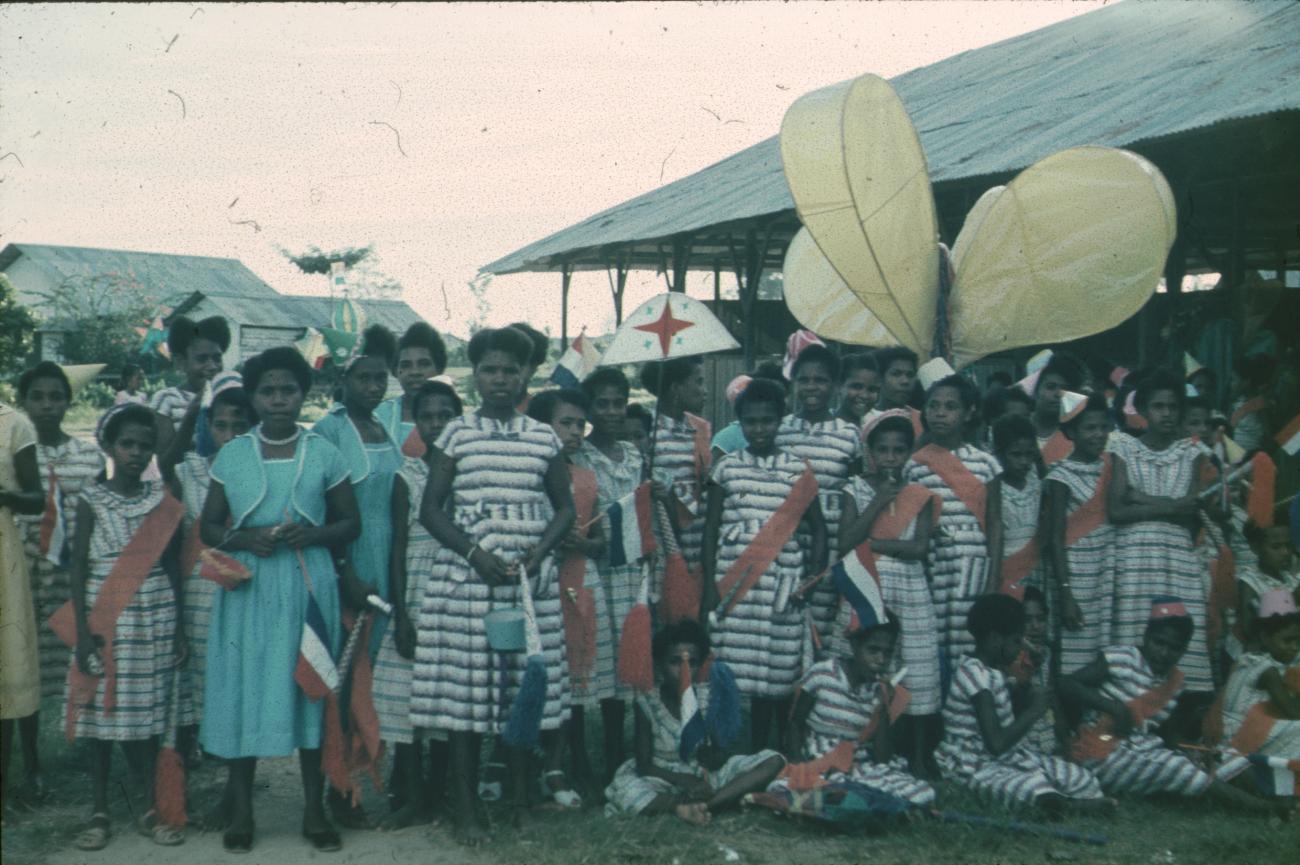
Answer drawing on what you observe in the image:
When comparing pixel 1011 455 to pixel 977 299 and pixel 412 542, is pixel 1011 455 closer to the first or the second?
pixel 977 299

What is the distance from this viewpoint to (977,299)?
5.30 meters

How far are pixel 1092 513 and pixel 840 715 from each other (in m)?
1.45

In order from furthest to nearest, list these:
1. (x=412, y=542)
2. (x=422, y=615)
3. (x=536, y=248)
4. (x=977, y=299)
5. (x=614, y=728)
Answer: (x=536, y=248) < (x=977, y=299) < (x=614, y=728) < (x=412, y=542) < (x=422, y=615)

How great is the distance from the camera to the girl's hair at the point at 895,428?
4559mm

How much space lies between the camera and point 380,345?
193 inches

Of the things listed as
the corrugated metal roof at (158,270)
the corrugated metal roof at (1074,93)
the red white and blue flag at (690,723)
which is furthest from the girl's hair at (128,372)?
the corrugated metal roof at (158,270)

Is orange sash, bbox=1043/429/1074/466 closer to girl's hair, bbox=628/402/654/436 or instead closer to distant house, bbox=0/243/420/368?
girl's hair, bbox=628/402/654/436

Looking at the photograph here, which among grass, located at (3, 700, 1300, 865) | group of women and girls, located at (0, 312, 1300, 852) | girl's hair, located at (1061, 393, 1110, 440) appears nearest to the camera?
grass, located at (3, 700, 1300, 865)

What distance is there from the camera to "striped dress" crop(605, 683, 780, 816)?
4.27 metres

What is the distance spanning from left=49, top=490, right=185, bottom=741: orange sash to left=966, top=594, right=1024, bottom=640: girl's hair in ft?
9.95

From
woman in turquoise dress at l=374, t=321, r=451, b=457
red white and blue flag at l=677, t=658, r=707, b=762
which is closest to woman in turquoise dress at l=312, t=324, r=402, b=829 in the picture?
woman in turquoise dress at l=374, t=321, r=451, b=457

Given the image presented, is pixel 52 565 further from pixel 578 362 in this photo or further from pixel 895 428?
pixel 895 428

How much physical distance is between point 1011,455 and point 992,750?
124cm

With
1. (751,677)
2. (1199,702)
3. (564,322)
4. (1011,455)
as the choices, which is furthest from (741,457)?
(564,322)
